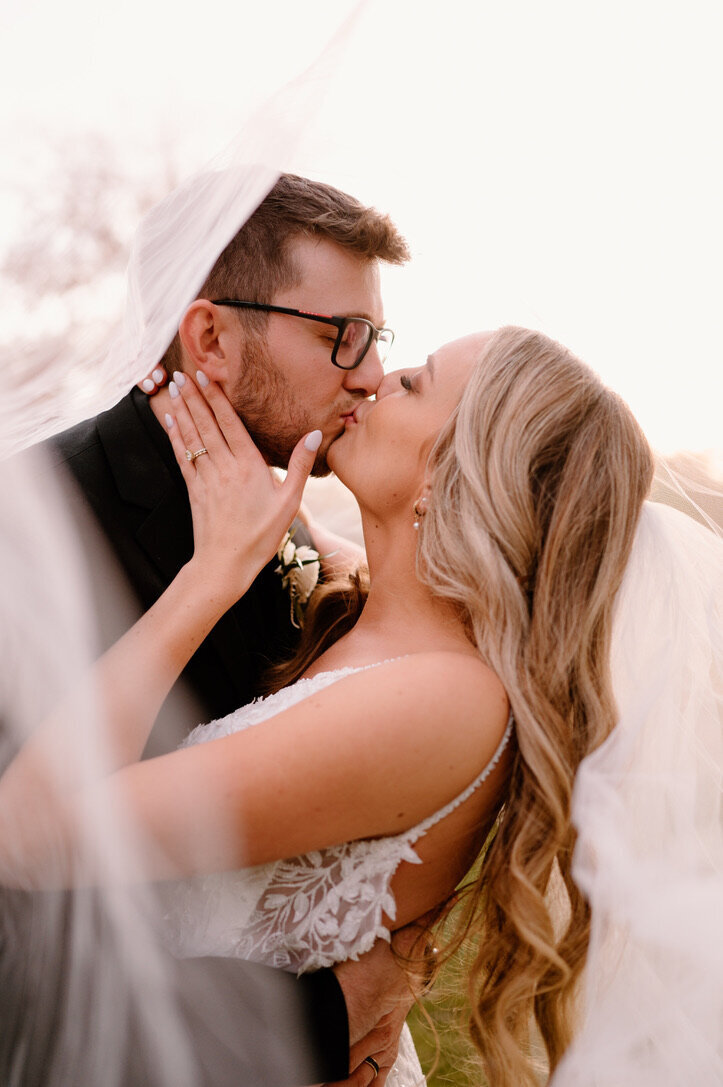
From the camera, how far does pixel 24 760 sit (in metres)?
2.07

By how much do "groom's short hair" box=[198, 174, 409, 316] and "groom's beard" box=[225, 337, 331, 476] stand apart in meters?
0.21

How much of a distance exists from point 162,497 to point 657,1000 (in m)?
1.96

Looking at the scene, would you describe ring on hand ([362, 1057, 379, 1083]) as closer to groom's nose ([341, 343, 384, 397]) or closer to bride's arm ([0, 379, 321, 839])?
bride's arm ([0, 379, 321, 839])

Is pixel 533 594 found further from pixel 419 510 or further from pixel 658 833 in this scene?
pixel 658 833

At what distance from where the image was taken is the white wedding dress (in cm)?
223

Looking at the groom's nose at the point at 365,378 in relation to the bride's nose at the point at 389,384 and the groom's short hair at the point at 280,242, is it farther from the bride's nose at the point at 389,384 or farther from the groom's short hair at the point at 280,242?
the groom's short hair at the point at 280,242

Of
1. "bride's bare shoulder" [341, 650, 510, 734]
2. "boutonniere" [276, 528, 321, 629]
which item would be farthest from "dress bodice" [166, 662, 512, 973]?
"boutonniere" [276, 528, 321, 629]

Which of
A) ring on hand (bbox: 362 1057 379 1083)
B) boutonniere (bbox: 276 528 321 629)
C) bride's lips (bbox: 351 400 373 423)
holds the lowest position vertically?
ring on hand (bbox: 362 1057 379 1083)

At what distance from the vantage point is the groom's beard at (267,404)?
2.99 metres

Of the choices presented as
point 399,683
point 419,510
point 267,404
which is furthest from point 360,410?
point 399,683

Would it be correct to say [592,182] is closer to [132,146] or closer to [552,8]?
[552,8]

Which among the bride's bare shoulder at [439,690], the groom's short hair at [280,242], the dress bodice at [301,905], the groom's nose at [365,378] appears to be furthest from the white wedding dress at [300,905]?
the groom's short hair at [280,242]

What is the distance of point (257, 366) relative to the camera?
118 inches

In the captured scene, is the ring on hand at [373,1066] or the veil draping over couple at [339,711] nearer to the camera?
the veil draping over couple at [339,711]
